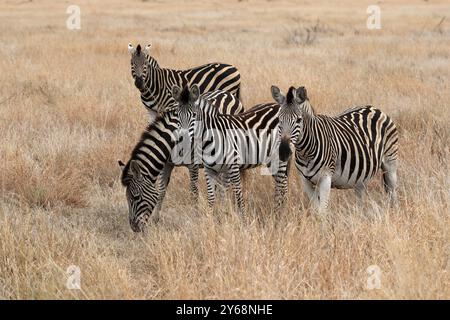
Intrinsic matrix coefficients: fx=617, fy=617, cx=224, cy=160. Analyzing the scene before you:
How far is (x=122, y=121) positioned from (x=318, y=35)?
14.6m

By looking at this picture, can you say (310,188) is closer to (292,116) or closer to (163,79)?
(292,116)

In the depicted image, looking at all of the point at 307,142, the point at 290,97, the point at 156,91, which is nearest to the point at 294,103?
the point at 290,97

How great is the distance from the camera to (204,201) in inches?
224

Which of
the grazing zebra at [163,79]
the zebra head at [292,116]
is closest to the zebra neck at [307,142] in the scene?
the zebra head at [292,116]

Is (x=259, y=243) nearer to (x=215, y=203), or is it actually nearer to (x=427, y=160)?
(x=215, y=203)

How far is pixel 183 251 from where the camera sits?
4.73 m

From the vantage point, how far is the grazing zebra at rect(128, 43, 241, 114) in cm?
925

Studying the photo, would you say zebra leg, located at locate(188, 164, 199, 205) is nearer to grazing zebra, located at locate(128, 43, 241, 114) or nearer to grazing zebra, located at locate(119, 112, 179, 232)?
grazing zebra, located at locate(119, 112, 179, 232)

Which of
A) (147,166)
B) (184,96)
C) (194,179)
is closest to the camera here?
(147,166)

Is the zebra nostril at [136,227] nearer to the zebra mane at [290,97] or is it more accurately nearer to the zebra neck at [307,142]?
the zebra neck at [307,142]

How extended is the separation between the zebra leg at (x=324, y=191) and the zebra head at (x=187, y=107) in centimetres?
141

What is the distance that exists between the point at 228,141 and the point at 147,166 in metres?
0.91
